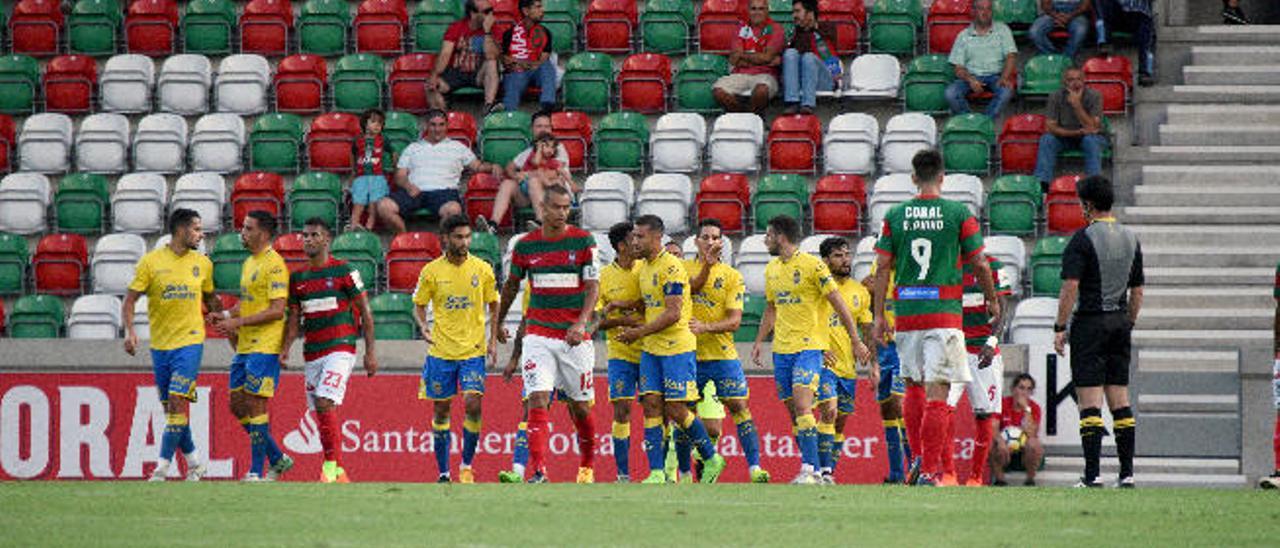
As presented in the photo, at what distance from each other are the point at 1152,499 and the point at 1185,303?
912 centimetres

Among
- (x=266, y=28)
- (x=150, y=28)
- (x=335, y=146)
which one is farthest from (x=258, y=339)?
(x=150, y=28)

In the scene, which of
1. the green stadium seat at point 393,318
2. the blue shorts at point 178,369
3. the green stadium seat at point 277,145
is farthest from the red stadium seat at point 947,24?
the blue shorts at point 178,369

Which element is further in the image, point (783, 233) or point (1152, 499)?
point (783, 233)

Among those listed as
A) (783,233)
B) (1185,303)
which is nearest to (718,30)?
(1185,303)

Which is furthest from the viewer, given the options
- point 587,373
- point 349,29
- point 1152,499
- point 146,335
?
point 349,29

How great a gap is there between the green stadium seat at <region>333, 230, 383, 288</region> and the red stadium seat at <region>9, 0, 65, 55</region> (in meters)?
6.08

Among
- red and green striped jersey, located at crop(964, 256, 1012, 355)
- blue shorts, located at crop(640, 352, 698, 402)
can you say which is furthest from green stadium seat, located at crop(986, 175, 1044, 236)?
blue shorts, located at crop(640, 352, 698, 402)

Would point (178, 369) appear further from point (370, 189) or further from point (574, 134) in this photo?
point (574, 134)

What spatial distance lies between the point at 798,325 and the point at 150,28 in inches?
458

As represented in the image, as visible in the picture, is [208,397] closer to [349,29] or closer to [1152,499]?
[349,29]

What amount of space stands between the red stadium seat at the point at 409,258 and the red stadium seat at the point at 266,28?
15.2ft

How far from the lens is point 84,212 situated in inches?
939

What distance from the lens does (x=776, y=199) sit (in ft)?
72.9

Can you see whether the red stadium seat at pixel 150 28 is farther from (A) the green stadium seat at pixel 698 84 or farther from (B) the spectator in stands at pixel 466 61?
(A) the green stadium seat at pixel 698 84
